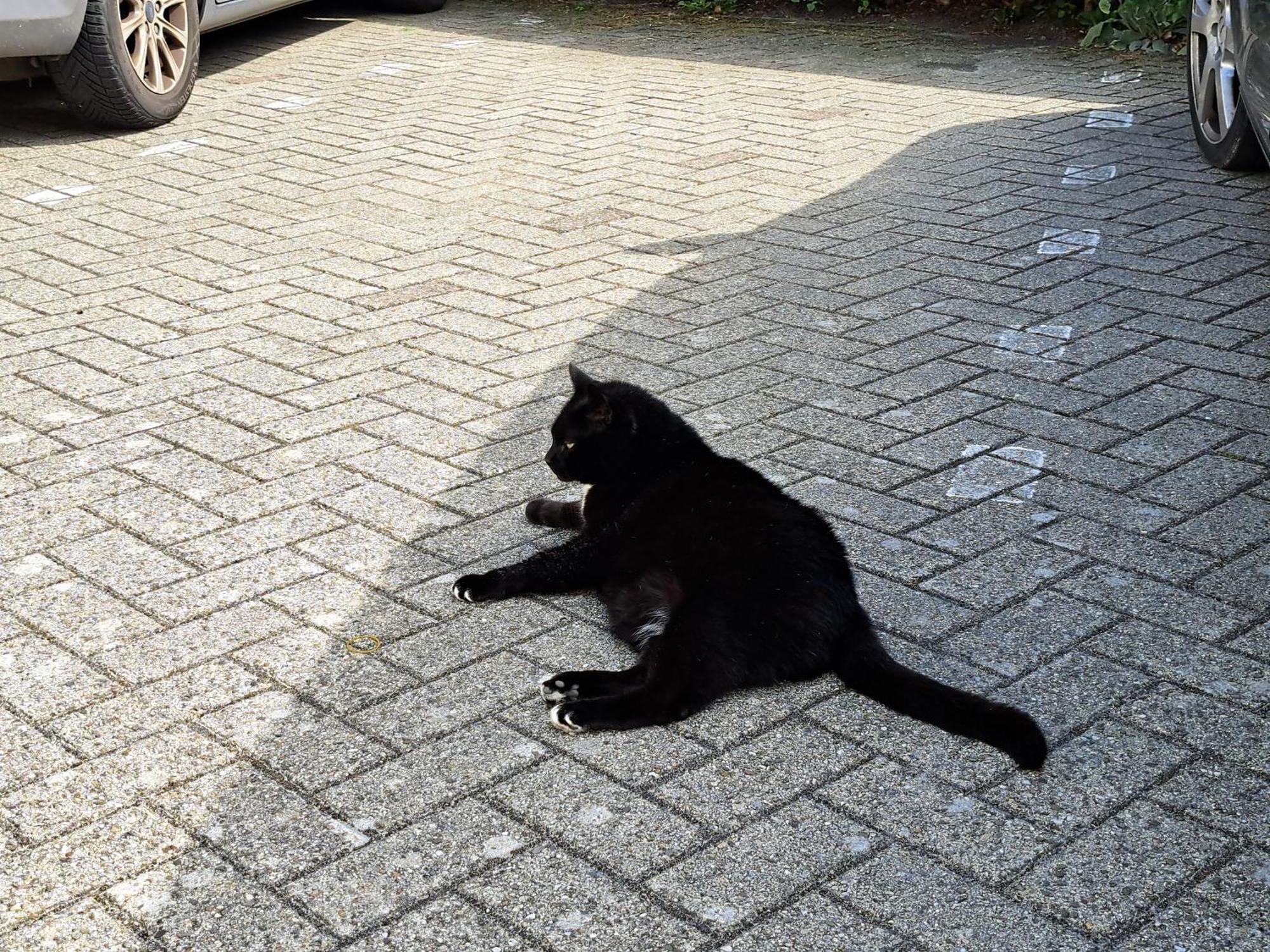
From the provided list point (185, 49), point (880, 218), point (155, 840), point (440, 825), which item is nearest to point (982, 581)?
point (440, 825)

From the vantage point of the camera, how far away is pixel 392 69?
10758 millimetres

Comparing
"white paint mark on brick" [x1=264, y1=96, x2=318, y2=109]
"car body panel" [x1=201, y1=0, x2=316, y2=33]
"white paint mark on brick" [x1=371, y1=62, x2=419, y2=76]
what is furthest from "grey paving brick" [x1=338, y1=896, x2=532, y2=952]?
"white paint mark on brick" [x1=371, y1=62, x2=419, y2=76]

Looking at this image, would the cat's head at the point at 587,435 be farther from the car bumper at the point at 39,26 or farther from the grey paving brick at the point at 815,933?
the car bumper at the point at 39,26

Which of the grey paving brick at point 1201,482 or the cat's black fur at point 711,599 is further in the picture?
the grey paving brick at point 1201,482

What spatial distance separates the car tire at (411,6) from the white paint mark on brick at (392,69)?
2105mm

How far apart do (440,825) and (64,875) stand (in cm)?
73

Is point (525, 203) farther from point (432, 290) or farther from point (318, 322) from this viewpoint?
point (318, 322)

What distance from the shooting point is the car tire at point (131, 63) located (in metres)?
7.93

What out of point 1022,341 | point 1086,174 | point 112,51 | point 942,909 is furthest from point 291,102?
point 942,909

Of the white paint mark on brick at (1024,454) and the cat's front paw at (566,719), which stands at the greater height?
the white paint mark on brick at (1024,454)

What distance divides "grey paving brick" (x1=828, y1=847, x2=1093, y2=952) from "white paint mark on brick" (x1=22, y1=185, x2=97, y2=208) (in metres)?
6.13

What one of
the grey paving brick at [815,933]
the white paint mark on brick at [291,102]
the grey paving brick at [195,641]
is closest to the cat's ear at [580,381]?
the grey paving brick at [195,641]

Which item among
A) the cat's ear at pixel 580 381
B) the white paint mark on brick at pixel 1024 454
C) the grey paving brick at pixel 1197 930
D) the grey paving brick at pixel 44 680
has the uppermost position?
the cat's ear at pixel 580 381

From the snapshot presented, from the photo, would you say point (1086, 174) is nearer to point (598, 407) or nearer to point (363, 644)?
point (598, 407)
